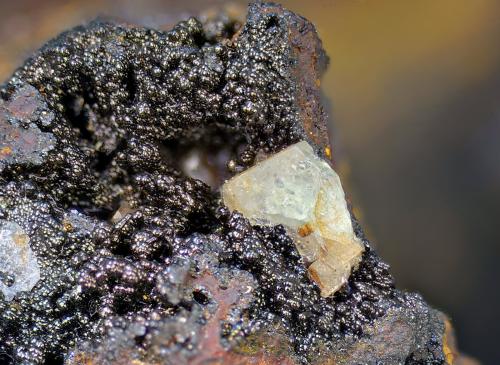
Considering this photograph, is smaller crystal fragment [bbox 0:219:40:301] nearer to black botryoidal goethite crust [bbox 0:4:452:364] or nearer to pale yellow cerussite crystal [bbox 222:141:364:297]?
black botryoidal goethite crust [bbox 0:4:452:364]

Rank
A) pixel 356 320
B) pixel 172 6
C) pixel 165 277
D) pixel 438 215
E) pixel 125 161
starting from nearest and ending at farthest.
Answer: pixel 165 277, pixel 356 320, pixel 125 161, pixel 172 6, pixel 438 215

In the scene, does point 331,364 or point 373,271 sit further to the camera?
point 373,271

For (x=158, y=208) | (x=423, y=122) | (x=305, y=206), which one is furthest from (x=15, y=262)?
(x=423, y=122)

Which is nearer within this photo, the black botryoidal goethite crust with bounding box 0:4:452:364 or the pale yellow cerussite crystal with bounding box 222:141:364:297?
the black botryoidal goethite crust with bounding box 0:4:452:364

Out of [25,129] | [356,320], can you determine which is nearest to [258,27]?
[25,129]

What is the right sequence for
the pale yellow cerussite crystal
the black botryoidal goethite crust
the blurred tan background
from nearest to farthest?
the black botryoidal goethite crust, the pale yellow cerussite crystal, the blurred tan background

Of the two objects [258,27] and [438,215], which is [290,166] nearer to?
[258,27]

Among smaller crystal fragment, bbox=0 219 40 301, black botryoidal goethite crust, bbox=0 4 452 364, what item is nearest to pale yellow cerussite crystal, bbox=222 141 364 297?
black botryoidal goethite crust, bbox=0 4 452 364

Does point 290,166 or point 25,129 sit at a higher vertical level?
point 290,166
